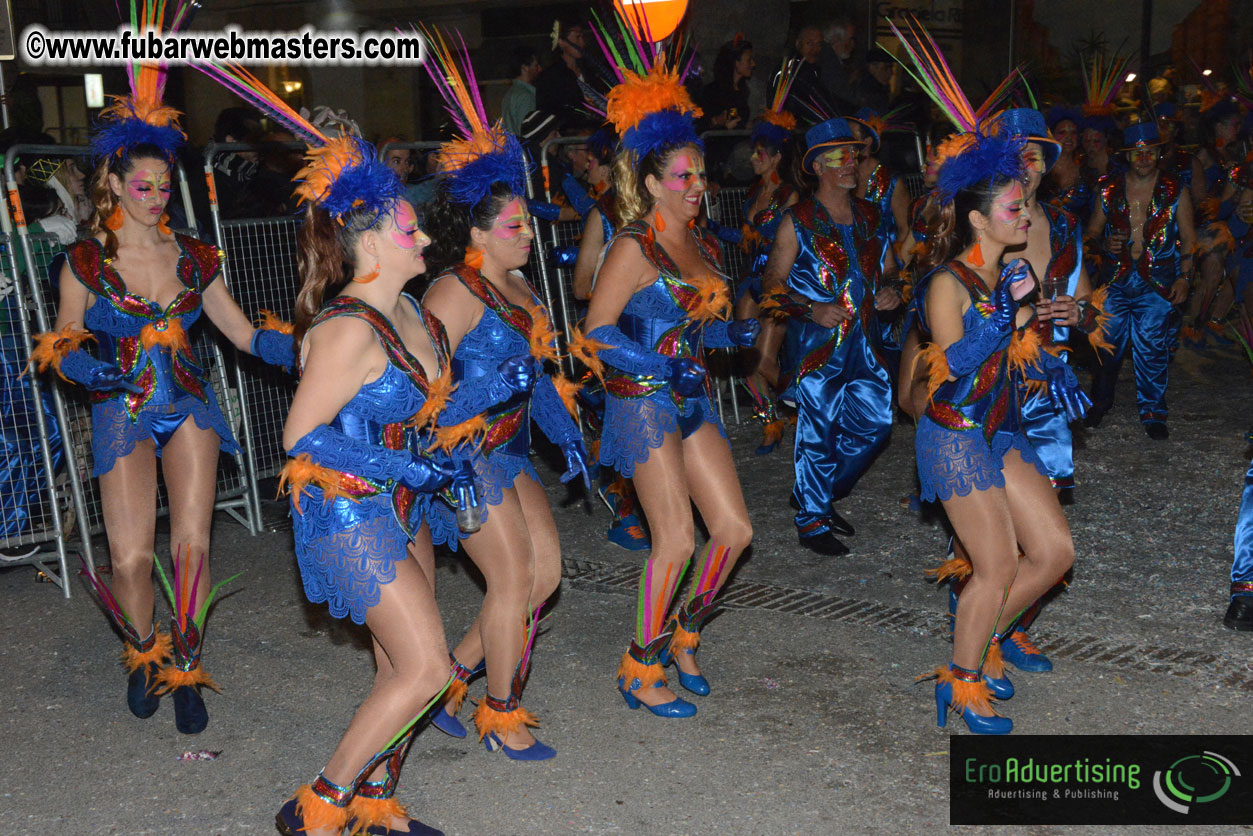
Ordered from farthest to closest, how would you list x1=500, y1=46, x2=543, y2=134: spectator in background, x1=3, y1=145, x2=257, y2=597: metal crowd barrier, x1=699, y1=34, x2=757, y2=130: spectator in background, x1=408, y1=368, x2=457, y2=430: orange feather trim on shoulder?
x1=699, y1=34, x2=757, y2=130: spectator in background < x1=500, y1=46, x2=543, y2=134: spectator in background < x1=3, y1=145, x2=257, y2=597: metal crowd barrier < x1=408, y1=368, x2=457, y2=430: orange feather trim on shoulder

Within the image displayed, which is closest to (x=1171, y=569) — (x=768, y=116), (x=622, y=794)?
(x=622, y=794)

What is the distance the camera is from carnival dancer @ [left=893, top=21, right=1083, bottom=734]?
4.02m

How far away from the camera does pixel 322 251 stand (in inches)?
133

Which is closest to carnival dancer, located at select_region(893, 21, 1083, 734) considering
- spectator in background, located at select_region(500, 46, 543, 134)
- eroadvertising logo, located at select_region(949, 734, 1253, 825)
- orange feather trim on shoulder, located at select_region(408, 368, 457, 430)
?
eroadvertising logo, located at select_region(949, 734, 1253, 825)

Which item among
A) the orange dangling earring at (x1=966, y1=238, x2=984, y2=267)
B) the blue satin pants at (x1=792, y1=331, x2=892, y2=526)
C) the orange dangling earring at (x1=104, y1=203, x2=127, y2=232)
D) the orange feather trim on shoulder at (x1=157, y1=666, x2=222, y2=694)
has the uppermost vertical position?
the orange dangling earring at (x1=104, y1=203, x2=127, y2=232)

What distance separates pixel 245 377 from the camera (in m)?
6.98

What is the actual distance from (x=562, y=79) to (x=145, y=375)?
17.4ft

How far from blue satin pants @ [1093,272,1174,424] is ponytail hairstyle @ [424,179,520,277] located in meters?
5.61

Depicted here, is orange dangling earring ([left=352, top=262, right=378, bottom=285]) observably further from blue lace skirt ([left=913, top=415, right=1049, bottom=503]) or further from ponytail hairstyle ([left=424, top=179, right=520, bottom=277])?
blue lace skirt ([left=913, top=415, right=1049, bottom=503])

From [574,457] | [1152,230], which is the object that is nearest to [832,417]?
[574,457]

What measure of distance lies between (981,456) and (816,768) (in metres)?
1.18

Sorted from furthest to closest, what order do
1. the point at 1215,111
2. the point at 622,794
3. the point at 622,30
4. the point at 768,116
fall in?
the point at 1215,111 < the point at 768,116 < the point at 622,30 < the point at 622,794

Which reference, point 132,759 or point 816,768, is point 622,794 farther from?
point 132,759

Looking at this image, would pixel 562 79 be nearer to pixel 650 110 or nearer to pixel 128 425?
pixel 650 110
